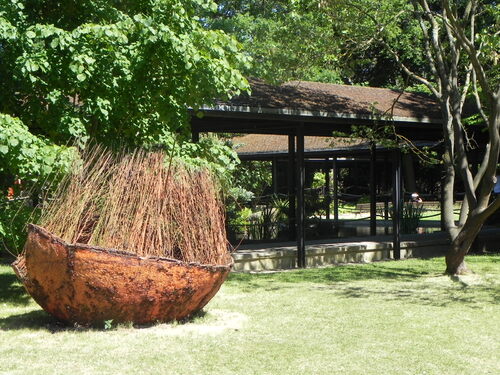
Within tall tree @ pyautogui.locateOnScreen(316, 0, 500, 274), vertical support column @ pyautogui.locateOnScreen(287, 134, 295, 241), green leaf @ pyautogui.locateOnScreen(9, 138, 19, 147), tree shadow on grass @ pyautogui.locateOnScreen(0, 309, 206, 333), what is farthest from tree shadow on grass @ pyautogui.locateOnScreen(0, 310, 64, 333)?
vertical support column @ pyautogui.locateOnScreen(287, 134, 295, 241)

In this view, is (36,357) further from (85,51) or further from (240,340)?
(85,51)

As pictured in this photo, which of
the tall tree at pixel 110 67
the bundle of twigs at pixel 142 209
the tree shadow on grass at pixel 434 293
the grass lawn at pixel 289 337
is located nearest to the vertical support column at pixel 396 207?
the tree shadow on grass at pixel 434 293

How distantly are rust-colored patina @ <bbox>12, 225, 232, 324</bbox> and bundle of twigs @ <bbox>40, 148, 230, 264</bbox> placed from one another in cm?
22

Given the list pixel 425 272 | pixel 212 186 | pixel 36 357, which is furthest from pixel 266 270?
pixel 36 357

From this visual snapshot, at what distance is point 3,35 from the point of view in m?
8.22

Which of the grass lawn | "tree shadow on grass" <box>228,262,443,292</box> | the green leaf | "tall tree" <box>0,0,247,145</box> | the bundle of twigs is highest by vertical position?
"tall tree" <box>0,0,247,145</box>

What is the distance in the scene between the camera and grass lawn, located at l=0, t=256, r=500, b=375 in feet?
20.2

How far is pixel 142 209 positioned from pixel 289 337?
6.71 feet

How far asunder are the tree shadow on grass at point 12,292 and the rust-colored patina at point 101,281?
2.22 metres

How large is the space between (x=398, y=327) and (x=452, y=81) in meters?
6.44

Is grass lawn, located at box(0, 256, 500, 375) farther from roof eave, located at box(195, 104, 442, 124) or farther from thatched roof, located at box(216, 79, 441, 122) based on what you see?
thatched roof, located at box(216, 79, 441, 122)

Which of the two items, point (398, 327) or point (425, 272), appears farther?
point (425, 272)

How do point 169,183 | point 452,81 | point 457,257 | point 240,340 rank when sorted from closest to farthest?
point 240,340, point 169,183, point 457,257, point 452,81

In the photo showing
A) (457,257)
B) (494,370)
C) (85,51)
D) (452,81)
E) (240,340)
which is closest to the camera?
(494,370)
